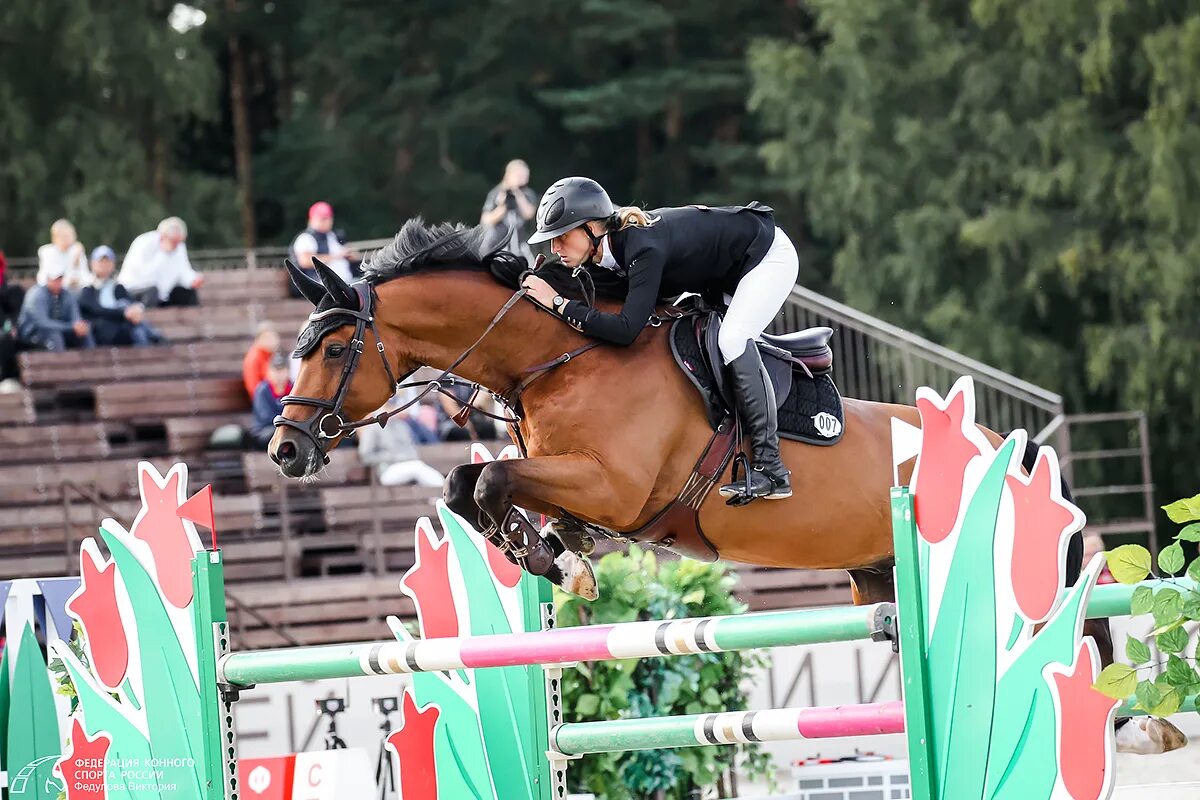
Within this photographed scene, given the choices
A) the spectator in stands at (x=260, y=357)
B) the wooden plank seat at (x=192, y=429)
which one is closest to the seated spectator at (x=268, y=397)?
the spectator in stands at (x=260, y=357)

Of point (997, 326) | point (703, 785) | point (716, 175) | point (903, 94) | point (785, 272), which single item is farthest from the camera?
point (716, 175)

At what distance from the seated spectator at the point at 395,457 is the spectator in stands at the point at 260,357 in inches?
34.8

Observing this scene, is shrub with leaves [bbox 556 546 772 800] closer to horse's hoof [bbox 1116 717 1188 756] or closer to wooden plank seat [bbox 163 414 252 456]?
horse's hoof [bbox 1116 717 1188 756]

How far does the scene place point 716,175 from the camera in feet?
83.9

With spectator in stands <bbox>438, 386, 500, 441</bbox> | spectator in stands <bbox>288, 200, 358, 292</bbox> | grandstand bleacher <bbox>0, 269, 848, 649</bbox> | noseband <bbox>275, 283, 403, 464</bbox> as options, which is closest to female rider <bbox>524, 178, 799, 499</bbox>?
noseband <bbox>275, 283, 403, 464</bbox>

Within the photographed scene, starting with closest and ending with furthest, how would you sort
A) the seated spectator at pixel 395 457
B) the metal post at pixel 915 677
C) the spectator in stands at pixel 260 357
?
the metal post at pixel 915 677 < the seated spectator at pixel 395 457 < the spectator in stands at pixel 260 357

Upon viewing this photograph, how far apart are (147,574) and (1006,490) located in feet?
8.00

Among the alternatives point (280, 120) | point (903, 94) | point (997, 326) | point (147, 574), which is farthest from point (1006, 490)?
point (280, 120)

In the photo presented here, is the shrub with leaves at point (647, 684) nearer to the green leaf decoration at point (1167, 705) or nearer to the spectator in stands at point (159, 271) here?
the green leaf decoration at point (1167, 705)

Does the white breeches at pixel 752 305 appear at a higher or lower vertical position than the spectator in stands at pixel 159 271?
lower

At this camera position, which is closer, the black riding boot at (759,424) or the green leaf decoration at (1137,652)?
the green leaf decoration at (1137,652)

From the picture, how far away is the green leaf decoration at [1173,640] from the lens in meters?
3.54

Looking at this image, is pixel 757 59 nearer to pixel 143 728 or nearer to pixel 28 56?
pixel 28 56

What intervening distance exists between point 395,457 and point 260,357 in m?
1.33
